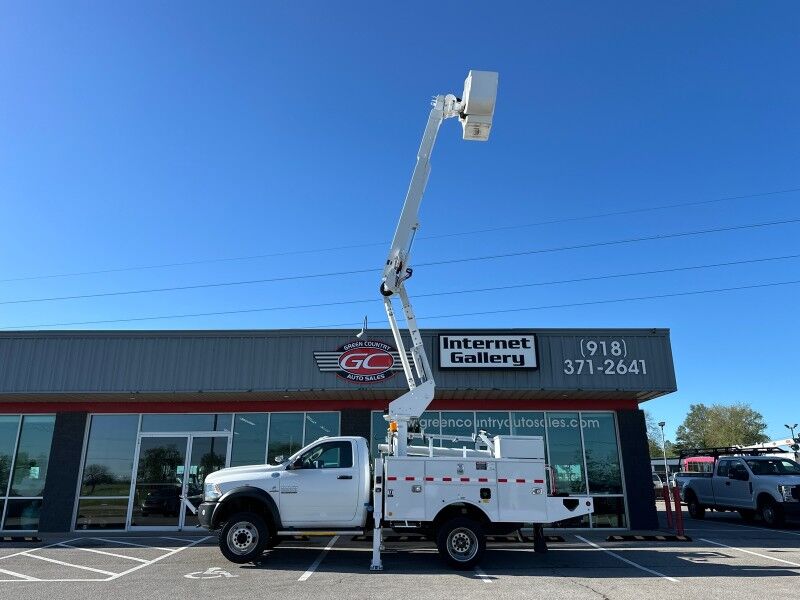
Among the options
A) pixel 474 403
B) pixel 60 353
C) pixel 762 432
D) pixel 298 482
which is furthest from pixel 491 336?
pixel 762 432

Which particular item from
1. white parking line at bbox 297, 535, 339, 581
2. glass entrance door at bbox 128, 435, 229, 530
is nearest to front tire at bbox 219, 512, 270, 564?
white parking line at bbox 297, 535, 339, 581

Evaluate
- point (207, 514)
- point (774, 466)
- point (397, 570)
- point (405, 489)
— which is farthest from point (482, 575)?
point (774, 466)

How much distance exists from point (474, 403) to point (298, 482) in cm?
700

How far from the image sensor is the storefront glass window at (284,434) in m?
15.8

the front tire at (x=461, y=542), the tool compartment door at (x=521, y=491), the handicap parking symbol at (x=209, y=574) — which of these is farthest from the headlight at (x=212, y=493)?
the tool compartment door at (x=521, y=491)

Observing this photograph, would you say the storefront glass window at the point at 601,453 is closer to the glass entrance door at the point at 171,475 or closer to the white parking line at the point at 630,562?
the white parking line at the point at 630,562

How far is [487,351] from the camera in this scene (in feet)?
49.2

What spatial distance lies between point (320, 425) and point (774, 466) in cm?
1402

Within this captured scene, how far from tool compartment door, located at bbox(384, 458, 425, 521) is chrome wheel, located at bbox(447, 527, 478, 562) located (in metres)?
0.62

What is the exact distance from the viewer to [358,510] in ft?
33.3

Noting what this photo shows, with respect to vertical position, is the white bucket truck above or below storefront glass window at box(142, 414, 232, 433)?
below

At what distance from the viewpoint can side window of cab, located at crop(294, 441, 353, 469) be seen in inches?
412

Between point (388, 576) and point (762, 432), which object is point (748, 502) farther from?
point (762, 432)

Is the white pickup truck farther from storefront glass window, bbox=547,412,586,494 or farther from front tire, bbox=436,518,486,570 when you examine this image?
storefront glass window, bbox=547,412,586,494
